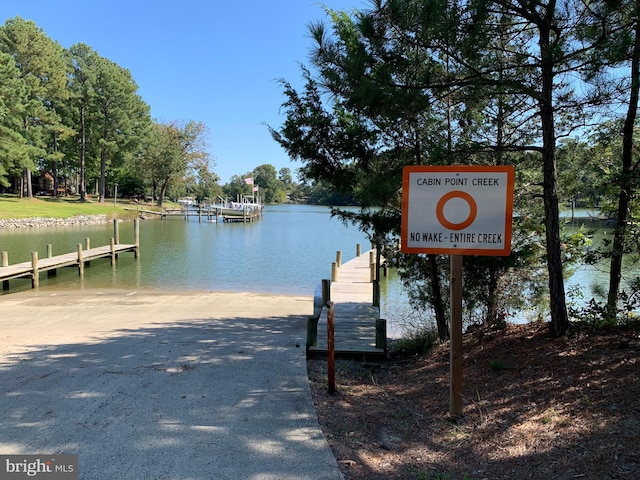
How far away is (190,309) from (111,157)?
1979 inches

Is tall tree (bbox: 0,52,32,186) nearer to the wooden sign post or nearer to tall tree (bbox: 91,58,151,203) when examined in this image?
tall tree (bbox: 91,58,151,203)

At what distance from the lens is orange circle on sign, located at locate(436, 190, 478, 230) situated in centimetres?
313

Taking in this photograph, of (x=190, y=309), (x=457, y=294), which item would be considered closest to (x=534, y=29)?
(x=457, y=294)

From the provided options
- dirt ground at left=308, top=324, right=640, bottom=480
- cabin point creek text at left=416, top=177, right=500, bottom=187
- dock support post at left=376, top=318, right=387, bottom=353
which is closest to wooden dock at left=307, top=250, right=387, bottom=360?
dock support post at left=376, top=318, right=387, bottom=353

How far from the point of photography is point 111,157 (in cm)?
5412

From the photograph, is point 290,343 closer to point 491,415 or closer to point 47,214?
point 491,415

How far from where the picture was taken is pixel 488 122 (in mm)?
5859

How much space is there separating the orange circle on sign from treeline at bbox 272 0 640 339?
4.16 feet

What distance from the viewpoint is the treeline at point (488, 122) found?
12.9 ft

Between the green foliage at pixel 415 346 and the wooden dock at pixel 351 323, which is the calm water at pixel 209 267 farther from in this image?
the green foliage at pixel 415 346

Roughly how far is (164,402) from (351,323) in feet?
14.2

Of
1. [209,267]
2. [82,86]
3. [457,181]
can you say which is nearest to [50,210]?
[82,86]

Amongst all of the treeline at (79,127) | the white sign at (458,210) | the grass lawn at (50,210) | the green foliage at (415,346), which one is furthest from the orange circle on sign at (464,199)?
the grass lawn at (50,210)

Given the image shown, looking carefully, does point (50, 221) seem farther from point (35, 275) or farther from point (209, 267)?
point (35, 275)
